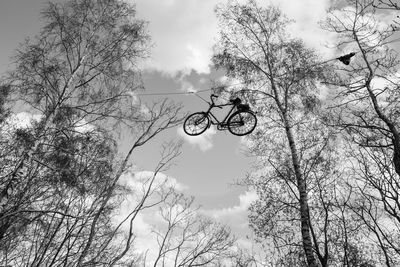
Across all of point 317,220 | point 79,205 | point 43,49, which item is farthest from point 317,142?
point 43,49

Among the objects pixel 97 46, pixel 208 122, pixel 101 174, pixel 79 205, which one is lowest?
pixel 79 205

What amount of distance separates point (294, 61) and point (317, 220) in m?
5.82

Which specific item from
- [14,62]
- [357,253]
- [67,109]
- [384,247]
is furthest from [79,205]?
[384,247]

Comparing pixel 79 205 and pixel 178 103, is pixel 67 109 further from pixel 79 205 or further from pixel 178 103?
pixel 178 103

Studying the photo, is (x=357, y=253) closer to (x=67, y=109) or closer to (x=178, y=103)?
(x=178, y=103)

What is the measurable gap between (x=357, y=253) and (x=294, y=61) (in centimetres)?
805

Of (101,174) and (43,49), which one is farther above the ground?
(43,49)

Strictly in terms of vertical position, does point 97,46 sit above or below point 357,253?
above

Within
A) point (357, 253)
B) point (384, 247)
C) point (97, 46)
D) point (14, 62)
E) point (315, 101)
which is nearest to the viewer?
point (14, 62)

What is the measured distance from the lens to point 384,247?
14.2m

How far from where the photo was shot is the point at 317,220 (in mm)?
11094

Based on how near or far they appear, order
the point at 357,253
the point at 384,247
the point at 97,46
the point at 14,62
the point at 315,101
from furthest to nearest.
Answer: the point at 384,247, the point at 357,253, the point at 315,101, the point at 97,46, the point at 14,62

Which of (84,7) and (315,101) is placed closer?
(84,7)

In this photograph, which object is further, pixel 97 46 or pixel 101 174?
pixel 97 46
